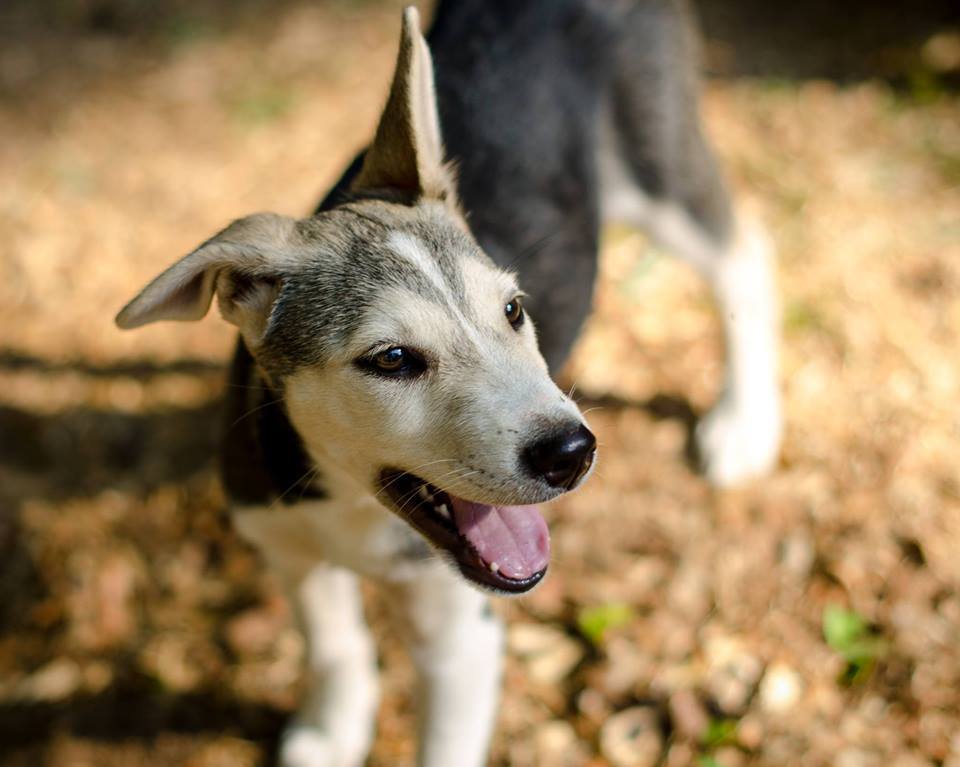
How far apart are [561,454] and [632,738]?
1773 mm

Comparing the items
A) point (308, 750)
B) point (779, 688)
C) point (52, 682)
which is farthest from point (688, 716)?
point (52, 682)

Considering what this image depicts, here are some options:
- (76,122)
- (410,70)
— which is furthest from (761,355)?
(76,122)

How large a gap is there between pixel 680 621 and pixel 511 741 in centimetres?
88

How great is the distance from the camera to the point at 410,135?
9.23ft

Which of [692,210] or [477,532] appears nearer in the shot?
[477,532]

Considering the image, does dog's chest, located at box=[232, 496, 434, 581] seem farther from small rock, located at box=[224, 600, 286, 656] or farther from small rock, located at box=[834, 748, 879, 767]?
small rock, located at box=[834, 748, 879, 767]

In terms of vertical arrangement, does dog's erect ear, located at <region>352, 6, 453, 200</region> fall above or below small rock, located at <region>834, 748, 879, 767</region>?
above

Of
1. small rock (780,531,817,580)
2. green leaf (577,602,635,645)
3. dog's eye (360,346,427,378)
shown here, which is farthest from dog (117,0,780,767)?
green leaf (577,602,635,645)

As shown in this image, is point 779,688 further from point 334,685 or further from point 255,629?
point 255,629

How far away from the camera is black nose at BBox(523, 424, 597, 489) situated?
2316 millimetres

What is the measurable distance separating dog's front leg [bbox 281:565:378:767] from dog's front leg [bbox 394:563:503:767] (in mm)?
419

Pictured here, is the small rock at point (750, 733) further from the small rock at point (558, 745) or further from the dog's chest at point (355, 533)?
the dog's chest at point (355, 533)

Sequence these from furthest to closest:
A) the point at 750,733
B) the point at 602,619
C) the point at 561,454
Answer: the point at 602,619, the point at 750,733, the point at 561,454

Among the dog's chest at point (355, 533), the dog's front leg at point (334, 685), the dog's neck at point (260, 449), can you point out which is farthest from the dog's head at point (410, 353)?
the dog's front leg at point (334, 685)
